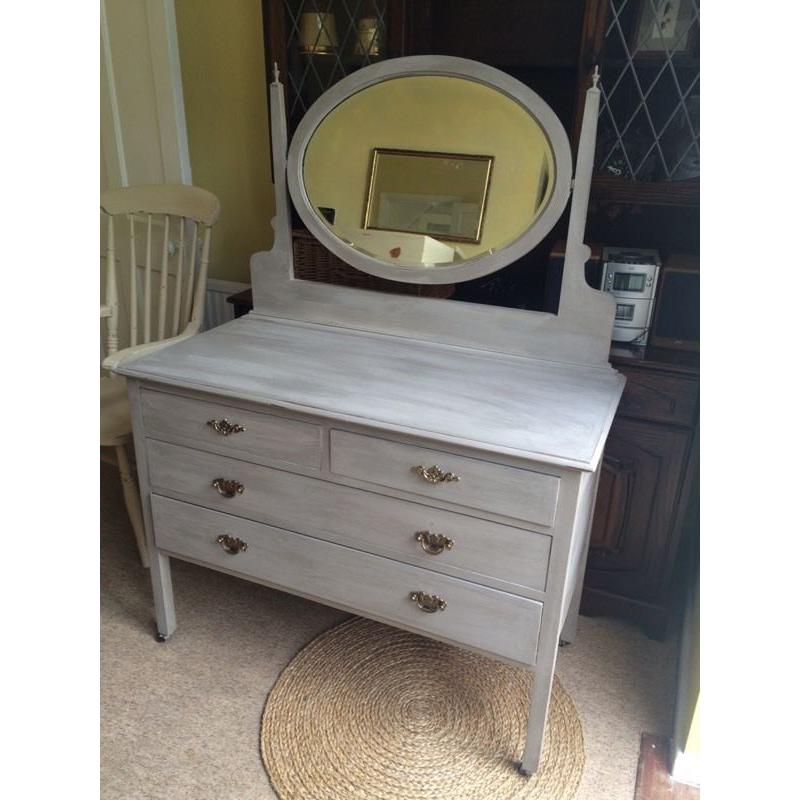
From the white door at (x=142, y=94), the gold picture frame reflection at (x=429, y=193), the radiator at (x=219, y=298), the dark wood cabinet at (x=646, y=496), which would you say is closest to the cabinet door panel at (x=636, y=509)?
the dark wood cabinet at (x=646, y=496)

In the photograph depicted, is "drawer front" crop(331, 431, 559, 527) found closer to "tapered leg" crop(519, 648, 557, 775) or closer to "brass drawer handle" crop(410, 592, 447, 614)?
"brass drawer handle" crop(410, 592, 447, 614)

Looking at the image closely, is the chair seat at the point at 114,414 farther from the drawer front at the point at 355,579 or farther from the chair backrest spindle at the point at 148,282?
the drawer front at the point at 355,579

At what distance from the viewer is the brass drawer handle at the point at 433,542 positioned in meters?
1.30

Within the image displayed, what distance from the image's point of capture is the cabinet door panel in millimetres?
1588

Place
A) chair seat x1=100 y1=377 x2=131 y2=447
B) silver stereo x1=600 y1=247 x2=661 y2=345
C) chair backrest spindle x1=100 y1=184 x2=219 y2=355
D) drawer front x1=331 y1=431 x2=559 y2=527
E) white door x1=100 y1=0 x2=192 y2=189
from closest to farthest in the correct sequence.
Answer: drawer front x1=331 y1=431 x2=559 y2=527
silver stereo x1=600 y1=247 x2=661 y2=345
chair seat x1=100 y1=377 x2=131 y2=447
chair backrest spindle x1=100 y1=184 x2=219 y2=355
white door x1=100 y1=0 x2=192 y2=189

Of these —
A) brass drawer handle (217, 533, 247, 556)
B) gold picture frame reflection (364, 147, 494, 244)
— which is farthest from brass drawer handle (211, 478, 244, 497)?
gold picture frame reflection (364, 147, 494, 244)

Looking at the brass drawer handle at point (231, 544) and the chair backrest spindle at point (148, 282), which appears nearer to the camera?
the brass drawer handle at point (231, 544)

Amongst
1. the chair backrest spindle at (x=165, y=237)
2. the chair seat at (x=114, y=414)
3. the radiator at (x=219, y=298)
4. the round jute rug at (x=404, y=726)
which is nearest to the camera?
the round jute rug at (x=404, y=726)

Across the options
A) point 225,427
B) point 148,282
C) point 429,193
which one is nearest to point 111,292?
point 148,282

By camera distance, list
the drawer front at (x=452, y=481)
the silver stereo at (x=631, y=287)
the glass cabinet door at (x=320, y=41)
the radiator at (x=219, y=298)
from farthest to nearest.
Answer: the radiator at (x=219, y=298), the glass cabinet door at (x=320, y=41), the silver stereo at (x=631, y=287), the drawer front at (x=452, y=481)

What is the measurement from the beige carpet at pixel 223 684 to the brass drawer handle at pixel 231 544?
0.35 m
